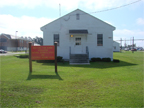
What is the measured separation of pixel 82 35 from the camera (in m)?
17.6

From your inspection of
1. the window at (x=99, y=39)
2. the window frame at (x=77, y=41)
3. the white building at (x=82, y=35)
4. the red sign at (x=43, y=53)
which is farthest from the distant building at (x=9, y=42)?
the red sign at (x=43, y=53)

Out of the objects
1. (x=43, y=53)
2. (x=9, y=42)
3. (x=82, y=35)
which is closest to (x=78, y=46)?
(x=82, y=35)

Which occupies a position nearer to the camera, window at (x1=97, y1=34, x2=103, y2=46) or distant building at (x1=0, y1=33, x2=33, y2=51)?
window at (x1=97, y1=34, x2=103, y2=46)

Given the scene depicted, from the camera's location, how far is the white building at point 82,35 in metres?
17.7

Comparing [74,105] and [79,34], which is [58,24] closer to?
[79,34]

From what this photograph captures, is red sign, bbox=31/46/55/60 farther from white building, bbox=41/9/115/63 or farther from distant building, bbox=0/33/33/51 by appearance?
distant building, bbox=0/33/33/51

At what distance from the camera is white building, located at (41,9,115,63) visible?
17.7 m

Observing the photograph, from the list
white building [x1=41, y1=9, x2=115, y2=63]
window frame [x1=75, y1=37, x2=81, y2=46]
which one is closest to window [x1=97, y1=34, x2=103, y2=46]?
white building [x1=41, y1=9, x2=115, y2=63]

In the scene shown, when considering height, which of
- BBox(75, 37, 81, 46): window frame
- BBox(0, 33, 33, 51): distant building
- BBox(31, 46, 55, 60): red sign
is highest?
BBox(0, 33, 33, 51): distant building

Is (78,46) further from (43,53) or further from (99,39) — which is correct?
(43,53)

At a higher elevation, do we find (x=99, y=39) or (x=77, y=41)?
(x=99, y=39)

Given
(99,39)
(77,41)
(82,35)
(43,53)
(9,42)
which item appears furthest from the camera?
(9,42)

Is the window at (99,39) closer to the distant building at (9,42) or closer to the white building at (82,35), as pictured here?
the white building at (82,35)

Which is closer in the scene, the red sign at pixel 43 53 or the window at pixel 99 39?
the red sign at pixel 43 53
